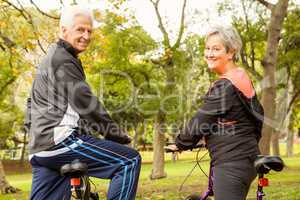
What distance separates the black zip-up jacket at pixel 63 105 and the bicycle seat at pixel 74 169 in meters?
0.19

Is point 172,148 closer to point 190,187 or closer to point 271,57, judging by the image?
point 190,187

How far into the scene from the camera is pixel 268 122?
18.1 meters

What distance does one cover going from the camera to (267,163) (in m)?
3.56

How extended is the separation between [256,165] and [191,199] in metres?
1.13

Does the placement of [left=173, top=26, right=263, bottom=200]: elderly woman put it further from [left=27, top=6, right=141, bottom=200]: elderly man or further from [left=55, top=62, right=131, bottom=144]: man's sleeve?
[left=55, top=62, right=131, bottom=144]: man's sleeve

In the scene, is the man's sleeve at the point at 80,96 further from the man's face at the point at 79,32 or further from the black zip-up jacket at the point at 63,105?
the man's face at the point at 79,32

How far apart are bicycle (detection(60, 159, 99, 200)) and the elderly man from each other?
0.09 meters

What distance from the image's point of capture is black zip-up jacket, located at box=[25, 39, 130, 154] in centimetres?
357

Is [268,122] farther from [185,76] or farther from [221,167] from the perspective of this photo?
[221,167]

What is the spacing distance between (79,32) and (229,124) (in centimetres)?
133

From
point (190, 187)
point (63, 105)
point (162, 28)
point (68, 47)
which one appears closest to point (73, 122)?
point (63, 105)

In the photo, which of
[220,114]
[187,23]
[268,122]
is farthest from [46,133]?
[187,23]

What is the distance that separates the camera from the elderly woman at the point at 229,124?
12.3 feet

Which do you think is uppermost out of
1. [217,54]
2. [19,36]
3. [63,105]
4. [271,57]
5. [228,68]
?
[19,36]
